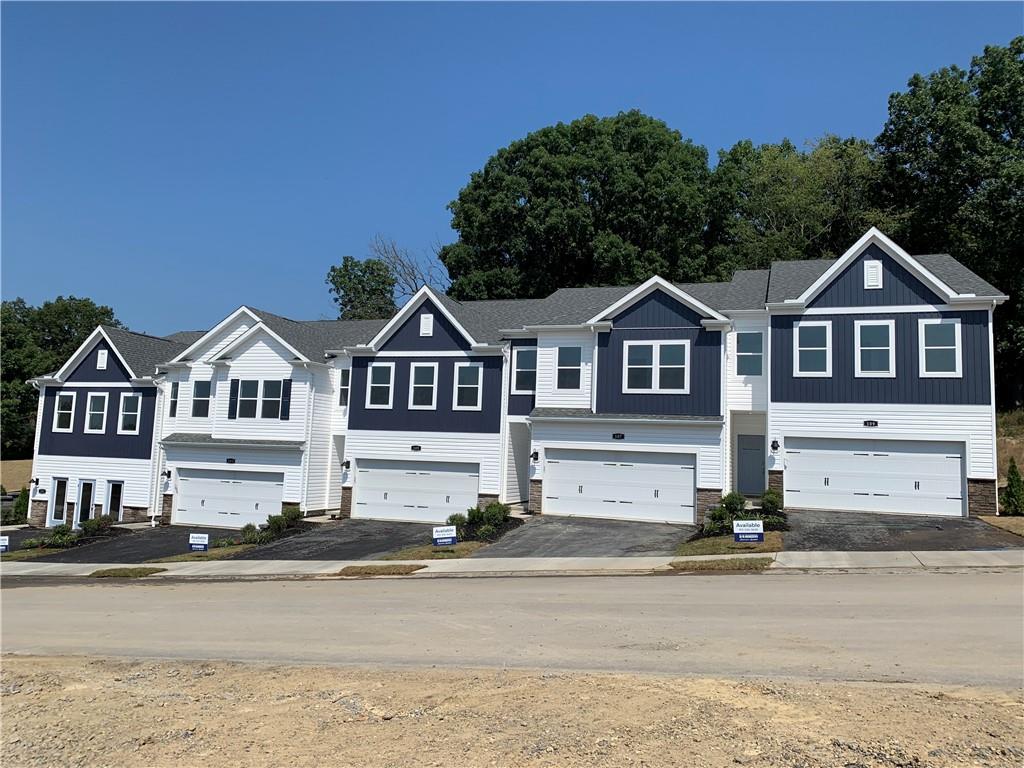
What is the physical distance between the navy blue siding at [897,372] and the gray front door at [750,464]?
464 centimetres

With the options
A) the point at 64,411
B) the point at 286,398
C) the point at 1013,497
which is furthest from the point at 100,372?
the point at 1013,497

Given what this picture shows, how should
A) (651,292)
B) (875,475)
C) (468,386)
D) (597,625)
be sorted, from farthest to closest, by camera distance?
1. (468,386)
2. (651,292)
3. (875,475)
4. (597,625)

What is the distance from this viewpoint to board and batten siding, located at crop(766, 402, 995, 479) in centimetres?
2331

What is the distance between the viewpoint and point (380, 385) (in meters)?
30.9

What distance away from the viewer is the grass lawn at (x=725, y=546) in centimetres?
1927

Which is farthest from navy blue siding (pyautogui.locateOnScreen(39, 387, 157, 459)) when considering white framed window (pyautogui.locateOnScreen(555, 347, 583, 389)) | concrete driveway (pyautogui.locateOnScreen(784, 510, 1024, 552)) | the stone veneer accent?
the stone veneer accent

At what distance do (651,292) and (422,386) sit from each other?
957 cm

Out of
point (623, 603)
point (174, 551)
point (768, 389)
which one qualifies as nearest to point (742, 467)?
point (768, 389)

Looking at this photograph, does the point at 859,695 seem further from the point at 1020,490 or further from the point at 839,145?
the point at 839,145

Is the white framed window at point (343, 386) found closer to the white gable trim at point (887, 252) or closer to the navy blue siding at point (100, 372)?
the navy blue siding at point (100, 372)

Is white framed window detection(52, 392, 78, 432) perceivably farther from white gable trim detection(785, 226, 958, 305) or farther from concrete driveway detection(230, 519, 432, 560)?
white gable trim detection(785, 226, 958, 305)

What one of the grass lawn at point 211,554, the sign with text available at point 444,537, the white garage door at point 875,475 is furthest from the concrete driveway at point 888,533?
the grass lawn at point 211,554

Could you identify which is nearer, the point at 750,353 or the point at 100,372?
the point at 750,353

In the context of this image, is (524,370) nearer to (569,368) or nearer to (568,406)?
(569,368)
